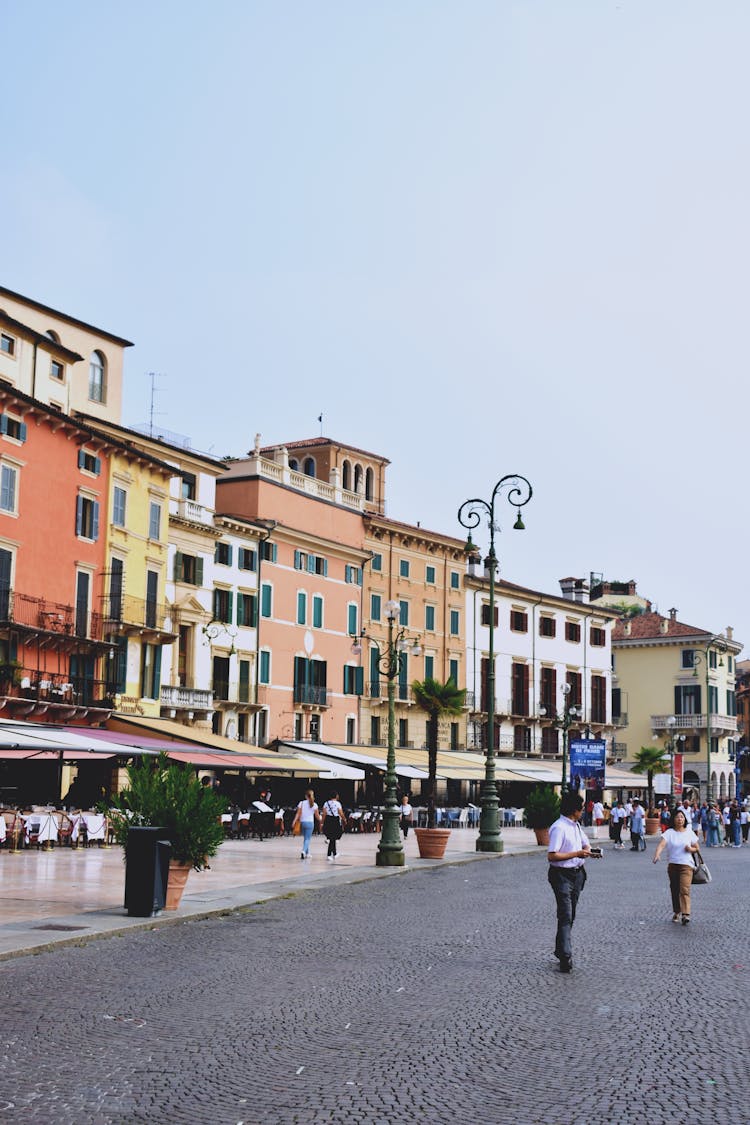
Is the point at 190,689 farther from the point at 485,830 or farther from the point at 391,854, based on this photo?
the point at 391,854

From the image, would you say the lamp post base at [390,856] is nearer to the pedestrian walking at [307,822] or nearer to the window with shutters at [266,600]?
the pedestrian walking at [307,822]

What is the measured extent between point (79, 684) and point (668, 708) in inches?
2306

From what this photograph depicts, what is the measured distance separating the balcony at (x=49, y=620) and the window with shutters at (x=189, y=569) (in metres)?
6.38

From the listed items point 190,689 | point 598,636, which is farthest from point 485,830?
point 598,636

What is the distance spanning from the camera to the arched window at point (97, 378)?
48.2 metres

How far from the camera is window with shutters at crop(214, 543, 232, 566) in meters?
52.7

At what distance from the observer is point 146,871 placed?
17.7 m

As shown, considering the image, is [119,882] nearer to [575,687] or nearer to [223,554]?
[223,554]

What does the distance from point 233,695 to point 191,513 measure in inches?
286

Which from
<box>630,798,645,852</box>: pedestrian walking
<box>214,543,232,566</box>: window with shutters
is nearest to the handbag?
<box>630,798,645,852</box>: pedestrian walking

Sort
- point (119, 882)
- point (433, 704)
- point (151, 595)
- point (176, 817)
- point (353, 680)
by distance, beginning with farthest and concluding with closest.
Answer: point (353, 680) → point (433, 704) → point (151, 595) → point (119, 882) → point (176, 817)

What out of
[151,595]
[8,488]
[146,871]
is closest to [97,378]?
[151,595]

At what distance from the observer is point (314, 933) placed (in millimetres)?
16672

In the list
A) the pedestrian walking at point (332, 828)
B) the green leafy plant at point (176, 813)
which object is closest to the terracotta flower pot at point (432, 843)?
the pedestrian walking at point (332, 828)
